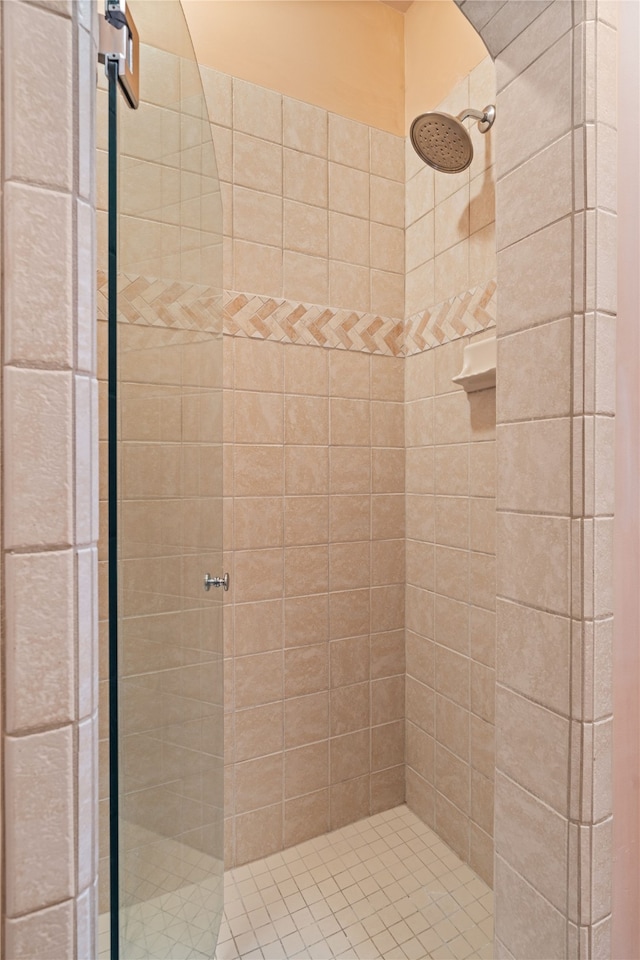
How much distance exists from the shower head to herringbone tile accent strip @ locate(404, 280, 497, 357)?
342mm

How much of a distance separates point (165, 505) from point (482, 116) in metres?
1.39

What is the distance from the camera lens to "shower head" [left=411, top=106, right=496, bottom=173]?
4.39 ft

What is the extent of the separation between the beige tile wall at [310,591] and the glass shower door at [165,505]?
316 millimetres

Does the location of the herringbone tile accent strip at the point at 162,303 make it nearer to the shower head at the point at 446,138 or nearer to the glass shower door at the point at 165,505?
the glass shower door at the point at 165,505

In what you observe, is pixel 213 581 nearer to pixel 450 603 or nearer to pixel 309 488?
pixel 309 488

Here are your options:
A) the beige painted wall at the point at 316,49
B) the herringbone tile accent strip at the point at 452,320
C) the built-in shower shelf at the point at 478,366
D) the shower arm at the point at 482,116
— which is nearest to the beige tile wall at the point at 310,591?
the herringbone tile accent strip at the point at 452,320

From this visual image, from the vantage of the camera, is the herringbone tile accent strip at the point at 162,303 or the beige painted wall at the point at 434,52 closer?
the herringbone tile accent strip at the point at 162,303

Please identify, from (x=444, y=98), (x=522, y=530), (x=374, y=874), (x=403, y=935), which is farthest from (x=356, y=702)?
(x=444, y=98)

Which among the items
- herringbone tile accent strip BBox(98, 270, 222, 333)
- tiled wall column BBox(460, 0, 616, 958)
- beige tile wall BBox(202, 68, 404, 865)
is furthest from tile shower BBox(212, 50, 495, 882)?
tiled wall column BBox(460, 0, 616, 958)

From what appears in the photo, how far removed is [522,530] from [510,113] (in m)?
0.71

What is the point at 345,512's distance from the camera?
1.77 meters

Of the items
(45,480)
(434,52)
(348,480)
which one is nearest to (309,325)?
(348,480)

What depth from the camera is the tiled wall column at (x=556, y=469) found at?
749mm

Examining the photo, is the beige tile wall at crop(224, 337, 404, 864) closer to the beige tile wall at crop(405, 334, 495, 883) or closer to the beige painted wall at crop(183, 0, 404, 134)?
the beige tile wall at crop(405, 334, 495, 883)
